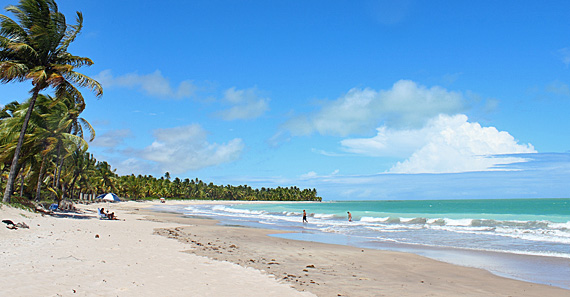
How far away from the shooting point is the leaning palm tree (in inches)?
819

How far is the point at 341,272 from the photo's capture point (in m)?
10.9

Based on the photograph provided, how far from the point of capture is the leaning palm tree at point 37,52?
20.8m

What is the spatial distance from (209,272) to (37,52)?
69.8 ft

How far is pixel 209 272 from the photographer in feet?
30.6

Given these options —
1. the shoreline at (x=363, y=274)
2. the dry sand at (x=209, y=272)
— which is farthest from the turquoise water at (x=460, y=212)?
the dry sand at (x=209, y=272)

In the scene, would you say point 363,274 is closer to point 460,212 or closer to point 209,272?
point 209,272

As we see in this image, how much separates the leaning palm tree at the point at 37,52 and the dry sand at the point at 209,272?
10.8 m

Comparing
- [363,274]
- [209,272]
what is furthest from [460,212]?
[209,272]

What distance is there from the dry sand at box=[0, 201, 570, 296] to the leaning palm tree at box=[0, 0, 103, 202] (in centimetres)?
1081

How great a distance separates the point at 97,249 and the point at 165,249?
7.29 ft

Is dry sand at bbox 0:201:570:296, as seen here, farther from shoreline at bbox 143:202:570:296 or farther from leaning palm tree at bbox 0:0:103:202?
leaning palm tree at bbox 0:0:103:202

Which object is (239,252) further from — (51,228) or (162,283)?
(51,228)

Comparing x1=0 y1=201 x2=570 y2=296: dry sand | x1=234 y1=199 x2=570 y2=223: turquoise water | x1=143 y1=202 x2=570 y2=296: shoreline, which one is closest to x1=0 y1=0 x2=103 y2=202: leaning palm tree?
x1=0 y1=201 x2=570 y2=296: dry sand

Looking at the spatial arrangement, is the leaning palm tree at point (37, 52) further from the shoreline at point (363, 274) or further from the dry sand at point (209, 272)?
the shoreline at point (363, 274)
